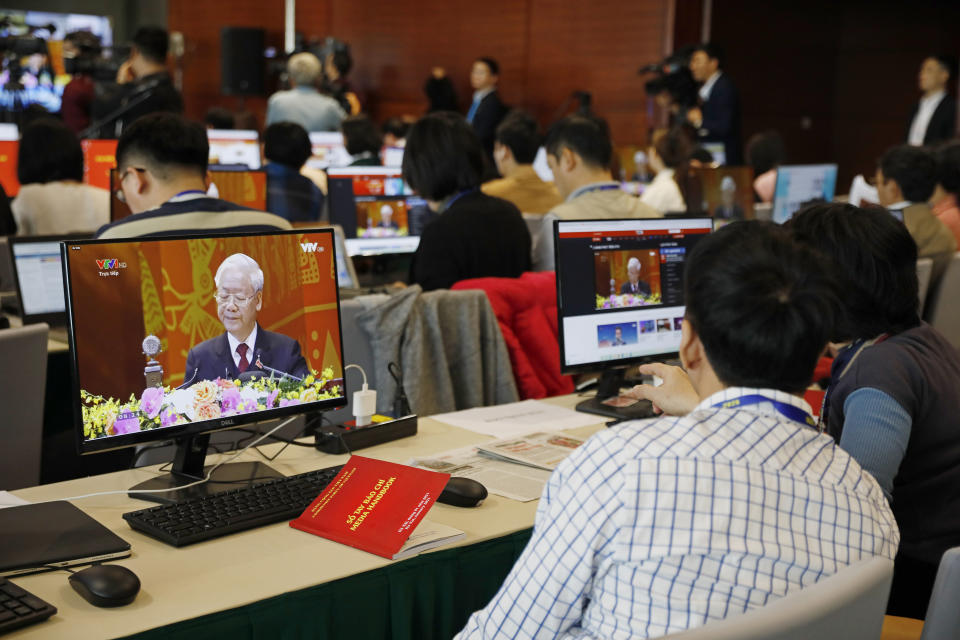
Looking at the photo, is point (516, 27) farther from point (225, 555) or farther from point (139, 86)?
point (225, 555)

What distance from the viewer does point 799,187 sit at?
5.61 m

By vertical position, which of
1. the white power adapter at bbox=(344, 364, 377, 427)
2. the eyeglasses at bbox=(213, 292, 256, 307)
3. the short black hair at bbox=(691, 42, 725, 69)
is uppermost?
the short black hair at bbox=(691, 42, 725, 69)

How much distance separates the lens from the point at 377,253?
167 inches

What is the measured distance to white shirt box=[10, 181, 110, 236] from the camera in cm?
438

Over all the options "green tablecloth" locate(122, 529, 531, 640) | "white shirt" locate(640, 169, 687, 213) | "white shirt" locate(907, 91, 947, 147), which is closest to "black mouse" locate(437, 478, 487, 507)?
"green tablecloth" locate(122, 529, 531, 640)

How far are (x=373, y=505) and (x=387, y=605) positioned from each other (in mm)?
164

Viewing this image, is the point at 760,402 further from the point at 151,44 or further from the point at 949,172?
the point at 151,44

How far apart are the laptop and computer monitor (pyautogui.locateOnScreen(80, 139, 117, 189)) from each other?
1.71 metres

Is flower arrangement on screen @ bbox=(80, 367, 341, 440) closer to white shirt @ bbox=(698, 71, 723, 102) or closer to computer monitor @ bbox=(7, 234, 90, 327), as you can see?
computer monitor @ bbox=(7, 234, 90, 327)

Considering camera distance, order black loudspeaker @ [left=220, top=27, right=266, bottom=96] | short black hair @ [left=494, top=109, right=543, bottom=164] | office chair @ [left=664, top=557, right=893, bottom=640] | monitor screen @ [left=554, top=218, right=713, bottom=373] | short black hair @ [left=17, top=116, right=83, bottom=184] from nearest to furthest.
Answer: office chair @ [left=664, top=557, right=893, bottom=640], monitor screen @ [left=554, top=218, right=713, bottom=373], short black hair @ [left=17, top=116, right=83, bottom=184], short black hair @ [left=494, top=109, right=543, bottom=164], black loudspeaker @ [left=220, top=27, right=266, bottom=96]

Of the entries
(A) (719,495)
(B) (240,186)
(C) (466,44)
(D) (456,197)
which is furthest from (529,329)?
(C) (466,44)

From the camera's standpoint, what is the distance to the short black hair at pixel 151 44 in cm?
608

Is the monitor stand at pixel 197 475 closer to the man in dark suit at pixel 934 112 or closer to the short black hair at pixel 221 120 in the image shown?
the short black hair at pixel 221 120

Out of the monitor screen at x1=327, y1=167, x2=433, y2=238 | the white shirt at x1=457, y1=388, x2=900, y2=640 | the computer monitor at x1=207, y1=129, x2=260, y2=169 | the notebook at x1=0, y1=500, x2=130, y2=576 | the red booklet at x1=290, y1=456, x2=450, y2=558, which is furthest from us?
the computer monitor at x1=207, y1=129, x2=260, y2=169
